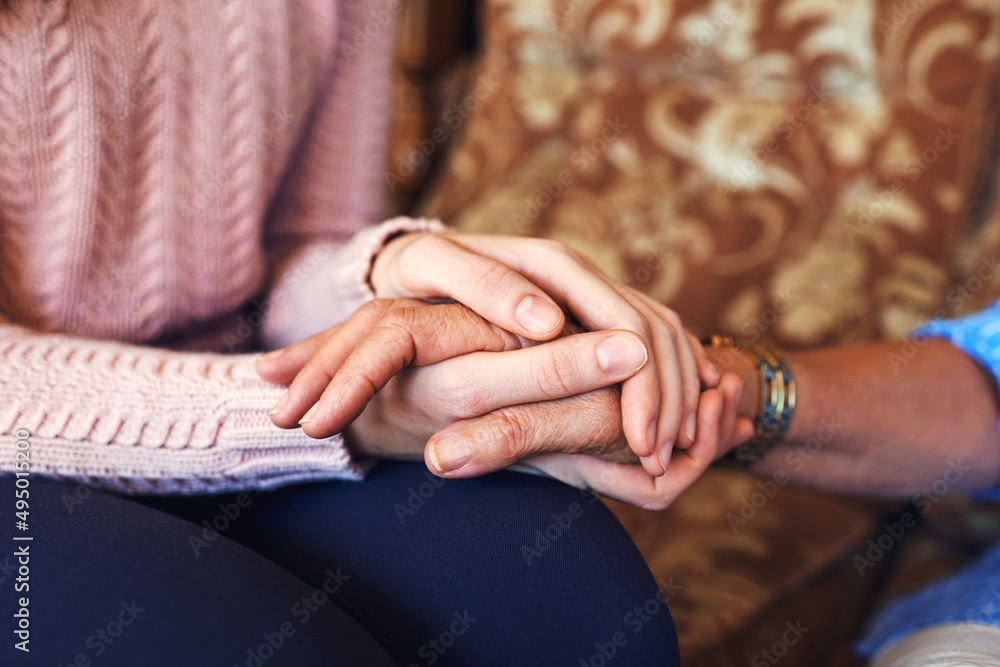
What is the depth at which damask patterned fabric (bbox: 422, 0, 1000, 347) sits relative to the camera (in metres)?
1.07

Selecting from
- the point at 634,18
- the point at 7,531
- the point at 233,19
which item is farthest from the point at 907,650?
the point at 634,18

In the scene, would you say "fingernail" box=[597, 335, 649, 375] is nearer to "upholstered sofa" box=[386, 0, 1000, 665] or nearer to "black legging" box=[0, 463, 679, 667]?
"black legging" box=[0, 463, 679, 667]

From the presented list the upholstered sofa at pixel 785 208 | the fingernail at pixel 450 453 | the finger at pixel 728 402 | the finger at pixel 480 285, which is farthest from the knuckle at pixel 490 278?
the upholstered sofa at pixel 785 208

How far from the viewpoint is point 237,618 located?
43 cm

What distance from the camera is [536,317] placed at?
0.55 m

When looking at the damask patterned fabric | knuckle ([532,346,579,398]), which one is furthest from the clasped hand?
the damask patterned fabric

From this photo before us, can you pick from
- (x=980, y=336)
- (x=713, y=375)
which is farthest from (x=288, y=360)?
(x=980, y=336)

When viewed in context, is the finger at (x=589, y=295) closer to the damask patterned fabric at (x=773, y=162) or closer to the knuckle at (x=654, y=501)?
the knuckle at (x=654, y=501)

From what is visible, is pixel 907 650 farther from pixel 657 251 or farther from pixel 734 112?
pixel 734 112

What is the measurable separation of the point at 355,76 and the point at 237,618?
67 cm

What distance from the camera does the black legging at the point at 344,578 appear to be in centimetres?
42

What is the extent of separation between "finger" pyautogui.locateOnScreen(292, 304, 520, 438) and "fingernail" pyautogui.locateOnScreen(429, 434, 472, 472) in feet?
0.21

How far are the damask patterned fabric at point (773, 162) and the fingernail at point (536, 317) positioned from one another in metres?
0.60

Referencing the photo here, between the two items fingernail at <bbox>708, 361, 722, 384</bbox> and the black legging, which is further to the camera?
fingernail at <bbox>708, 361, 722, 384</bbox>
